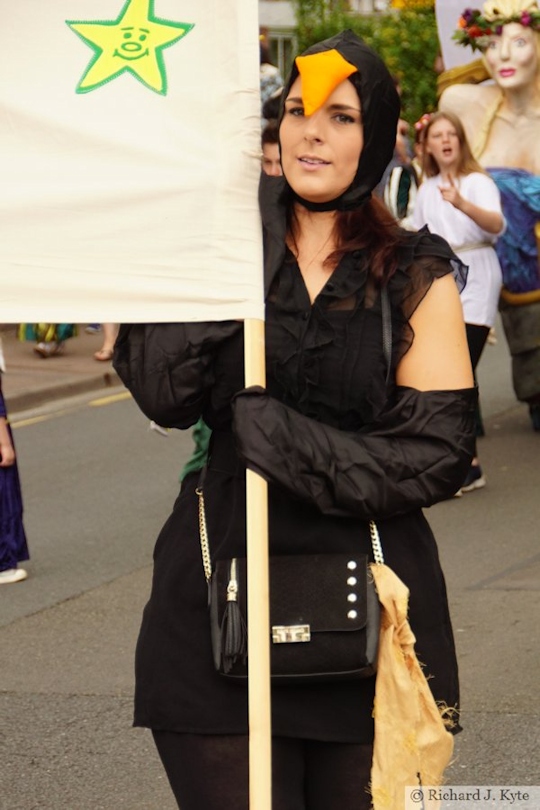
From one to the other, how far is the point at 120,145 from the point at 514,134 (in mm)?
6534

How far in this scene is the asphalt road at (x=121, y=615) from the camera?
4676mm

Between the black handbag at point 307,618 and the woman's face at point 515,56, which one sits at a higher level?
the woman's face at point 515,56

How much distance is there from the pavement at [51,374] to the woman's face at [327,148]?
30.5 ft

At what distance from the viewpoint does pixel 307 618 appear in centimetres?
269

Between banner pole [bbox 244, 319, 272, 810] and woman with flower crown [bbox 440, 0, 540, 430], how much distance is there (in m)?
6.47

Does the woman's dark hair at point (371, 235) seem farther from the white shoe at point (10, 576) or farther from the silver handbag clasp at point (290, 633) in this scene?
the white shoe at point (10, 576)

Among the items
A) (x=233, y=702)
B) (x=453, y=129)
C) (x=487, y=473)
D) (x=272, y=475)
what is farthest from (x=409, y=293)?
(x=487, y=473)

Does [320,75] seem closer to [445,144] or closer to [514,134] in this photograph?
[445,144]

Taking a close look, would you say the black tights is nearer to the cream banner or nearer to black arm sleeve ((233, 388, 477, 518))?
black arm sleeve ((233, 388, 477, 518))

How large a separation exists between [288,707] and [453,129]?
5846 millimetres

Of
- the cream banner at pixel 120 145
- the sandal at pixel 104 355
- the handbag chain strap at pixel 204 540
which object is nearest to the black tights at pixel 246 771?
the handbag chain strap at pixel 204 540

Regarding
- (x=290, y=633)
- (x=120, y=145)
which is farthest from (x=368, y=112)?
(x=290, y=633)

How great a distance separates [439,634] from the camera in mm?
2787

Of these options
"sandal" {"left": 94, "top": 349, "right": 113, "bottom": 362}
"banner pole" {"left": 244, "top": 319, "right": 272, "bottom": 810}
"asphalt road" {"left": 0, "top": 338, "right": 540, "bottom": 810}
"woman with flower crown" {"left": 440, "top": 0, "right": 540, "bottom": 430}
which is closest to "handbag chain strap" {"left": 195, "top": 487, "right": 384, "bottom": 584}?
"banner pole" {"left": 244, "top": 319, "right": 272, "bottom": 810}
